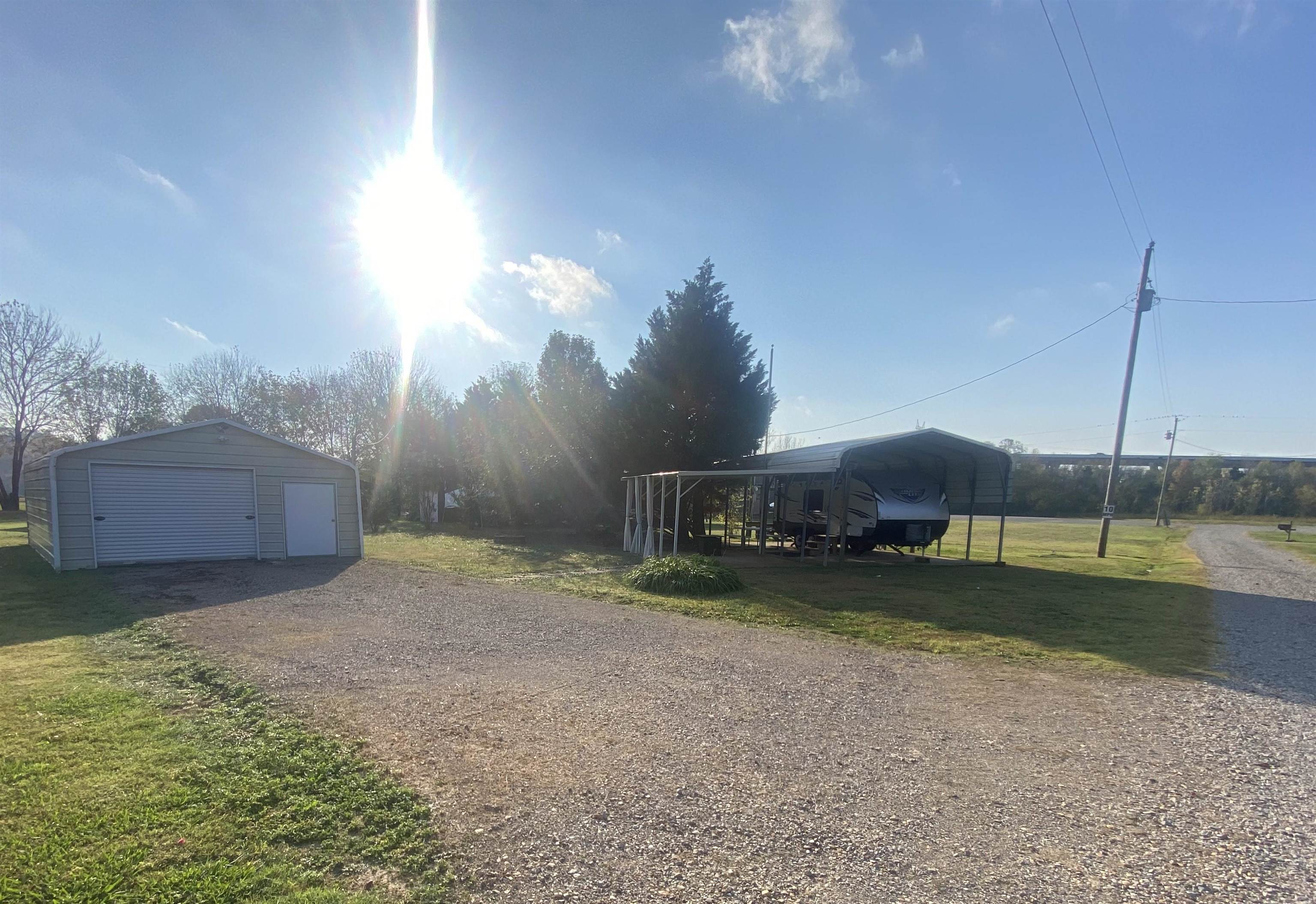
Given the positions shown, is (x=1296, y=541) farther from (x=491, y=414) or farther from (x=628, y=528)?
(x=491, y=414)

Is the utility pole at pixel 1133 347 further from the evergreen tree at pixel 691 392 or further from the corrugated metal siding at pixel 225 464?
the corrugated metal siding at pixel 225 464

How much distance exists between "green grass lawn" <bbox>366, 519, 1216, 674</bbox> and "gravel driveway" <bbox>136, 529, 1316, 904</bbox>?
0.81 metres

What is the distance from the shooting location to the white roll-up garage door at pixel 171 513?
1218cm

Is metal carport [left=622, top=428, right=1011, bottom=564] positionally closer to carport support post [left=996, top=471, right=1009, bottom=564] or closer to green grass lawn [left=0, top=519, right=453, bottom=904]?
carport support post [left=996, top=471, right=1009, bottom=564]

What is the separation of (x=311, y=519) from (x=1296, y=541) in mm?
37128

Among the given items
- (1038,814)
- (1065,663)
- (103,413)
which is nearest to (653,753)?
(1038,814)

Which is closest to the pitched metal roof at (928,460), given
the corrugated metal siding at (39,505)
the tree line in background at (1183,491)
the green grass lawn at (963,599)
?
the green grass lawn at (963,599)

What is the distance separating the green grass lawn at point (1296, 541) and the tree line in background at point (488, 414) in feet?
58.8

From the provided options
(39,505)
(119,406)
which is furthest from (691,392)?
(119,406)

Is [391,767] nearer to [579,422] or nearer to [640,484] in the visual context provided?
[640,484]

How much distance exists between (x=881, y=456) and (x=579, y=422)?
36.4 ft

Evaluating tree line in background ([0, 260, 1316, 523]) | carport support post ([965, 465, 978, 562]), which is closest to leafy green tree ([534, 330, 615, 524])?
tree line in background ([0, 260, 1316, 523])

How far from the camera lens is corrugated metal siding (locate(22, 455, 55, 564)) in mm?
12047

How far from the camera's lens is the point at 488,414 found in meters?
26.9
